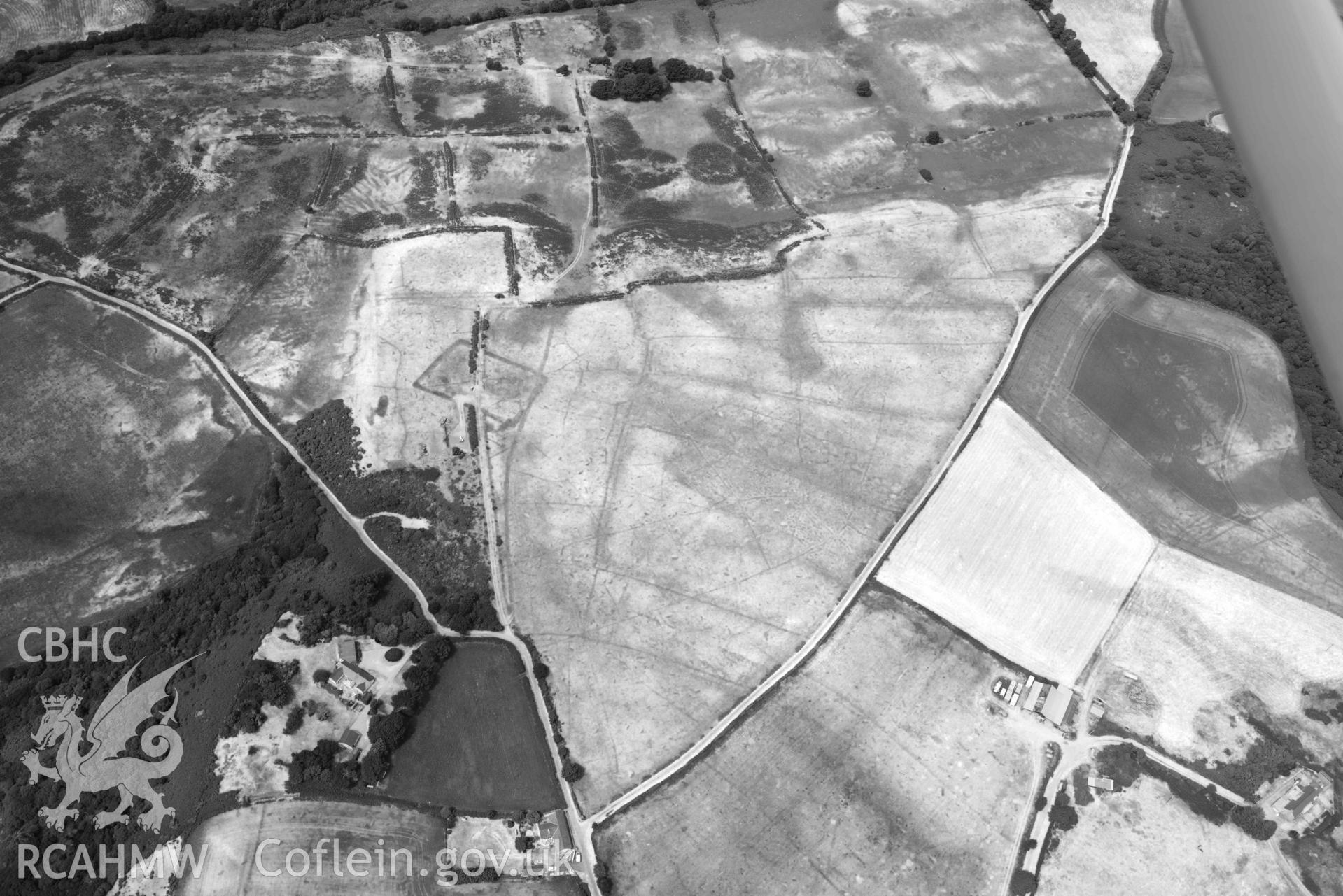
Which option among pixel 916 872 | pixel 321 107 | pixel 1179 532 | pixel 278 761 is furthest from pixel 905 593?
pixel 321 107

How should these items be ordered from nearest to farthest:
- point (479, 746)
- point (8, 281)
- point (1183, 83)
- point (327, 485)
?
1. point (479, 746)
2. point (327, 485)
3. point (8, 281)
4. point (1183, 83)

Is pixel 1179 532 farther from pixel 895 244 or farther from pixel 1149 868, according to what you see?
pixel 895 244

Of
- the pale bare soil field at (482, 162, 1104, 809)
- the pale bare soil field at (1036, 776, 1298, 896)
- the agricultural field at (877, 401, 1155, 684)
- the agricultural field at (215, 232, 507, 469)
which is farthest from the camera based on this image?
the agricultural field at (215, 232, 507, 469)

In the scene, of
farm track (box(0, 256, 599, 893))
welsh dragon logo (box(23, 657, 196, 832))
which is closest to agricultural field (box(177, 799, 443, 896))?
welsh dragon logo (box(23, 657, 196, 832))

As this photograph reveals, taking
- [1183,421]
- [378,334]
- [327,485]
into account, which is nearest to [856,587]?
[1183,421]

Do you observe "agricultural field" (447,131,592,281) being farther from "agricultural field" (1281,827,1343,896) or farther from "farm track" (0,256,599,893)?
"agricultural field" (1281,827,1343,896)

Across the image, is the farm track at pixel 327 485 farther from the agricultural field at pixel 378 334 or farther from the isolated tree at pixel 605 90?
the isolated tree at pixel 605 90

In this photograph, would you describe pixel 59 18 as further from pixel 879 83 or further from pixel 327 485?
pixel 879 83
